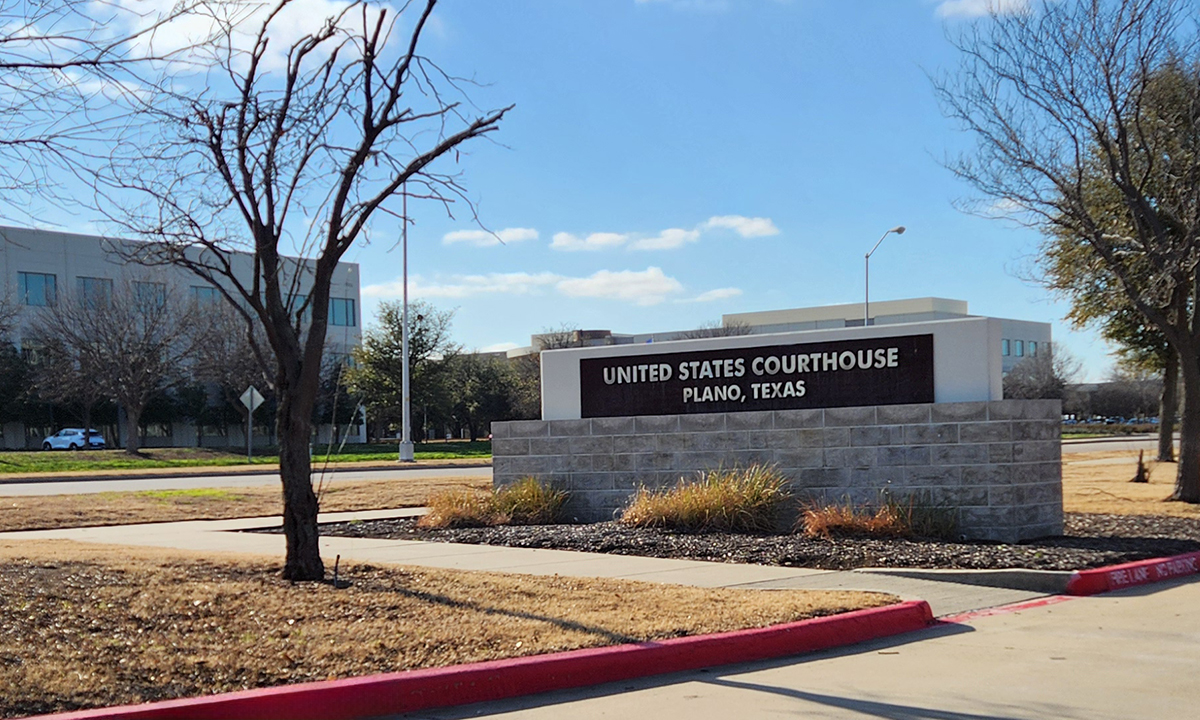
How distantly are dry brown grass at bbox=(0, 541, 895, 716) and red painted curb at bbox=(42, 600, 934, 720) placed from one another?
0.73 ft

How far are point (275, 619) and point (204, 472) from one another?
30426mm

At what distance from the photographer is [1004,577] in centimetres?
1122

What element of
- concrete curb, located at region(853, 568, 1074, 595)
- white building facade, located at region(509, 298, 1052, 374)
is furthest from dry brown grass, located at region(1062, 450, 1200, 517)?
white building facade, located at region(509, 298, 1052, 374)

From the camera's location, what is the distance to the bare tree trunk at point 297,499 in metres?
9.37

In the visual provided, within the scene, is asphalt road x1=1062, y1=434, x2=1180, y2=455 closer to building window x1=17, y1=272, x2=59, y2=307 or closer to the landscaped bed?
the landscaped bed

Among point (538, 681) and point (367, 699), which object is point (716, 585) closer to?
point (538, 681)

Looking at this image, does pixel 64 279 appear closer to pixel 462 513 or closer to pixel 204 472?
pixel 204 472

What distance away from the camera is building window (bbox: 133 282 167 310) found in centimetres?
5294

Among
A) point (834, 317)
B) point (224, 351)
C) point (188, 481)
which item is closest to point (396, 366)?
point (224, 351)

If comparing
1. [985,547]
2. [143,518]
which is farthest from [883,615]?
[143,518]

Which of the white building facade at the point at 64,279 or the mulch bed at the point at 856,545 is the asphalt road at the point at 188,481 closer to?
the mulch bed at the point at 856,545

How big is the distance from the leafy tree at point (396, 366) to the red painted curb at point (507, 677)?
50.1 metres

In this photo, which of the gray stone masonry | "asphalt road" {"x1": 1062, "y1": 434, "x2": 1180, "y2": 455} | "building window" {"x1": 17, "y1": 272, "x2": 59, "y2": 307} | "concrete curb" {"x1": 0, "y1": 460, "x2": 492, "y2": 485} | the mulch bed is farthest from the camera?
"building window" {"x1": 17, "y1": 272, "x2": 59, "y2": 307}

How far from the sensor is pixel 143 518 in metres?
18.6
